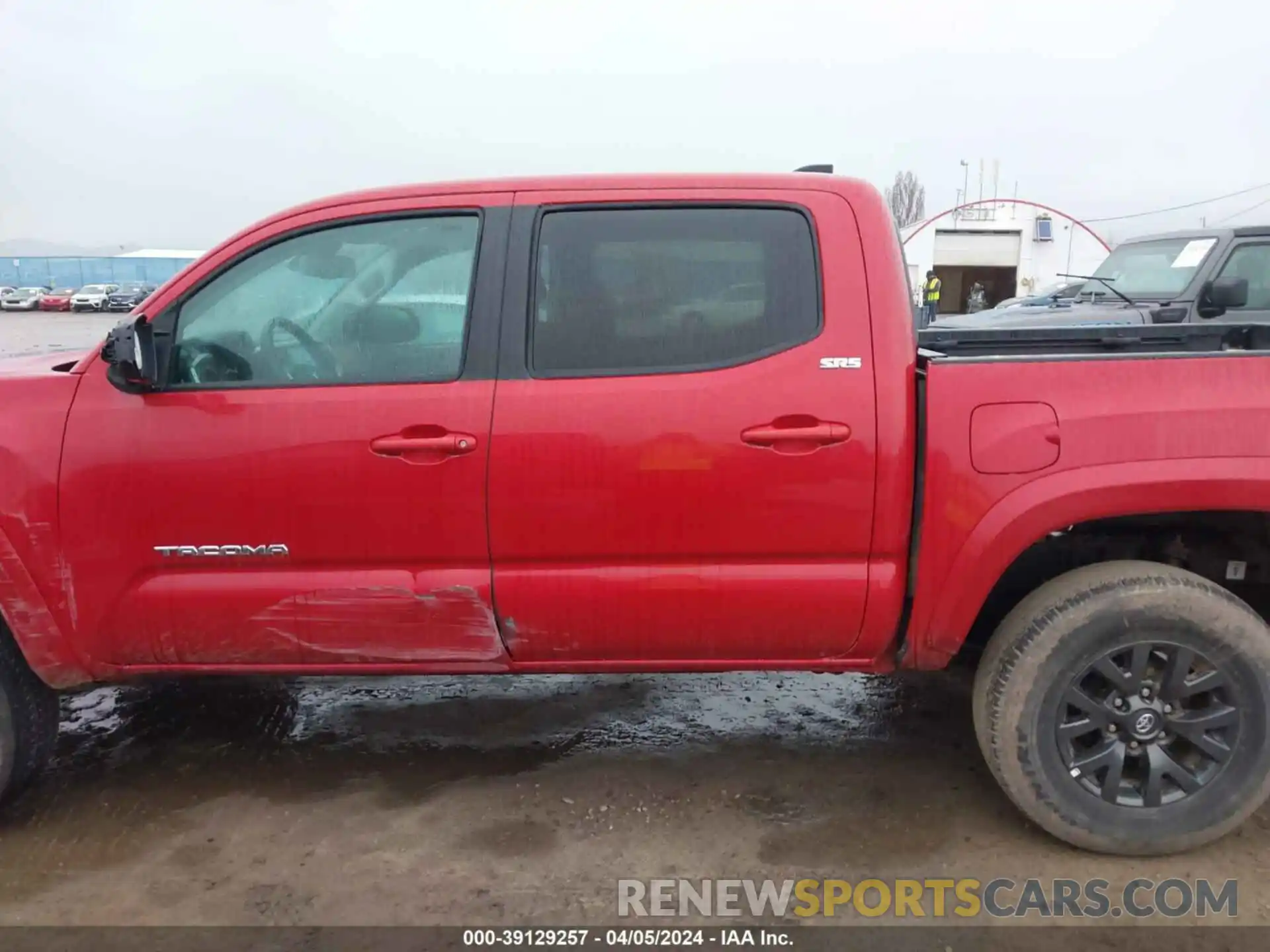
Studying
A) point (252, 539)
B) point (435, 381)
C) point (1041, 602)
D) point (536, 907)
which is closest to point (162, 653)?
point (252, 539)

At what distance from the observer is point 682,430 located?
8.39 ft

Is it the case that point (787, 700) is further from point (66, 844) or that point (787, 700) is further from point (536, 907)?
point (66, 844)

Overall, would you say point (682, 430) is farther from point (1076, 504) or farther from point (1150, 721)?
point (1150, 721)

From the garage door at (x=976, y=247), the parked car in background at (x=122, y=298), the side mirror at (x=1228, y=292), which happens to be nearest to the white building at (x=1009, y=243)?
the garage door at (x=976, y=247)

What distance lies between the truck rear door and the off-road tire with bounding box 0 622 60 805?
1535 millimetres

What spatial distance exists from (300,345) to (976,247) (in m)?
28.8

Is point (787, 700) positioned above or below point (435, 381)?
below

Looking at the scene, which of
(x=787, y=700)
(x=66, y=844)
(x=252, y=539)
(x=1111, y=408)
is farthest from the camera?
(x=787, y=700)

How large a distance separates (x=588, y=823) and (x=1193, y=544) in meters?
2.16

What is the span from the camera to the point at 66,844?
112 inches

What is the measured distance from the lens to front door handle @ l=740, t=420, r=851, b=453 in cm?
255

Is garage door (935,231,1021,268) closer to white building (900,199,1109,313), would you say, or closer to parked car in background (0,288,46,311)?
white building (900,199,1109,313)

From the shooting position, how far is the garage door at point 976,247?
28125mm

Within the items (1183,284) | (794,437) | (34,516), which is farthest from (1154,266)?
(34,516)
